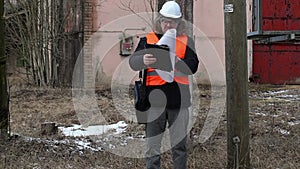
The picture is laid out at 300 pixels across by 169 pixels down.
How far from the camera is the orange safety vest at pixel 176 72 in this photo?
3.73 metres

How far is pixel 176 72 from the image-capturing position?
377 cm

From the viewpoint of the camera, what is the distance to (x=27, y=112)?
8.45m

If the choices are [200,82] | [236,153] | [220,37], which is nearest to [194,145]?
[236,153]

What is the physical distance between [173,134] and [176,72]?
49cm

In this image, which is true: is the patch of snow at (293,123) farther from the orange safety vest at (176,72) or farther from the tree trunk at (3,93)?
the tree trunk at (3,93)

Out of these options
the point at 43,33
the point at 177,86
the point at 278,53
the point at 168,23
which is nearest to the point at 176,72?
the point at 177,86

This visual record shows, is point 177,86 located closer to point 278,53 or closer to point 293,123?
point 293,123

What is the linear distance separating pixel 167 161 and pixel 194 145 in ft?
2.00

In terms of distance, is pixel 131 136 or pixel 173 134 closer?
pixel 173 134

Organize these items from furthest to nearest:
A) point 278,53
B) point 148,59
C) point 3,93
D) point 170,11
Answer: point 278,53 < point 3,93 < point 170,11 < point 148,59

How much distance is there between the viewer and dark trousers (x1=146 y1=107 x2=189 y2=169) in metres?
3.76

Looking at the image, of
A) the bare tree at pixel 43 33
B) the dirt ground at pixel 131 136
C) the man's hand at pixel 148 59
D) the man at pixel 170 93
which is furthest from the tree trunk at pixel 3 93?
the bare tree at pixel 43 33

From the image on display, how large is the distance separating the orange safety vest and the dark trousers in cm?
23

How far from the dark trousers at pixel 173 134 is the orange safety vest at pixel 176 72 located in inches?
9.1
